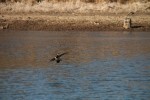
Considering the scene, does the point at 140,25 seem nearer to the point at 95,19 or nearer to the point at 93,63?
the point at 95,19

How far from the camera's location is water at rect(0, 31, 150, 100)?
60.2ft

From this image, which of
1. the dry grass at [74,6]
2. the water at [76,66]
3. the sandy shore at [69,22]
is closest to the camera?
the water at [76,66]

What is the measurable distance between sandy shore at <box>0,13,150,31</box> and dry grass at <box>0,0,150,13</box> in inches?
58.7

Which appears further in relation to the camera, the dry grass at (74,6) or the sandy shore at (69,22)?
the dry grass at (74,6)

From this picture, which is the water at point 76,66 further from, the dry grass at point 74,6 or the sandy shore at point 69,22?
the dry grass at point 74,6

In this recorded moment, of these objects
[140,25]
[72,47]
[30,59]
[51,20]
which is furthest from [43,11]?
[30,59]

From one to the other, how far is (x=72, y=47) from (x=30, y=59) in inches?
175

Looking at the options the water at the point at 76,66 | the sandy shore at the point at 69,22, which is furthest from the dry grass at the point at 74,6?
the water at the point at 76,66

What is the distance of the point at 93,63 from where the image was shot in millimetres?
24578

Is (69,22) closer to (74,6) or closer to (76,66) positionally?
(74,6)

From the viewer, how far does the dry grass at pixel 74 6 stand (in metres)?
37.4

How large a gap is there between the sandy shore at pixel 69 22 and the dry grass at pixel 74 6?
1490 millimetres

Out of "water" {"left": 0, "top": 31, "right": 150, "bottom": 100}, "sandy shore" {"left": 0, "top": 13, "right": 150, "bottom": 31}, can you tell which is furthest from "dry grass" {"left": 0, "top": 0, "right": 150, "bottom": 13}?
"water" {"left": 0, "top": 31, "right": 150, "bottom": 100}

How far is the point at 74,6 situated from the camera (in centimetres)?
3794
